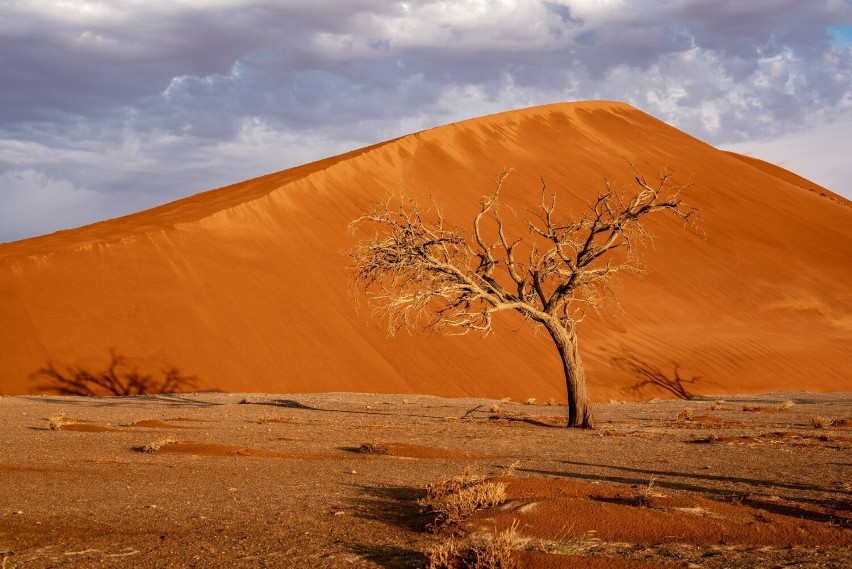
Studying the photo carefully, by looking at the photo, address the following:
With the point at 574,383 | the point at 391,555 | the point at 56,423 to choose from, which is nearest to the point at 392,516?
the point at 391,555

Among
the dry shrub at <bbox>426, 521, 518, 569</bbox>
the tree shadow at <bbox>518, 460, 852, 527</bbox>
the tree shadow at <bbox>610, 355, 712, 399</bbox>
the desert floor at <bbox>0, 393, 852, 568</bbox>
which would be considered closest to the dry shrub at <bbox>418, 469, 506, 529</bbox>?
the desert floor at <bbox>0, 393, 852, 568</bbox>

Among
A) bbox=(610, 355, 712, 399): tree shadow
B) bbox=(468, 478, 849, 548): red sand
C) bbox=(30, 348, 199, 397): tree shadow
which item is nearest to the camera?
bbox=(468, 478, 849, 548): red sand

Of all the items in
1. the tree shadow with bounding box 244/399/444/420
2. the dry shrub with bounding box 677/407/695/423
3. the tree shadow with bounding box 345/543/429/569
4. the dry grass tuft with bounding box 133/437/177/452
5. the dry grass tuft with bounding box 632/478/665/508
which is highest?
the tree shadow with bounding box 345/543/429/569

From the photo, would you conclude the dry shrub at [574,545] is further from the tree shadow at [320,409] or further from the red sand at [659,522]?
the tree shadow at [320,409]

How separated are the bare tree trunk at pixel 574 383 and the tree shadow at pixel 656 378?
1103 cm

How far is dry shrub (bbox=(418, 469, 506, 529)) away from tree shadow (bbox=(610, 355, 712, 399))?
63.7ft

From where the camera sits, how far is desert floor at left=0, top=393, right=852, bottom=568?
5.40 metres

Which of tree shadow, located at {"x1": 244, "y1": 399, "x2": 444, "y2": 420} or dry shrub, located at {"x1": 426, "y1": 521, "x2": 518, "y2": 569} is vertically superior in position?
dry shrub, located at {"x1": 426, "y1": 521, "x2": 518, "y2": 569}

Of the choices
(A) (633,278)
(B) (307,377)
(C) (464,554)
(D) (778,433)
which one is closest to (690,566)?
(C) (464,554)

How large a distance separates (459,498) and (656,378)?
2132cm

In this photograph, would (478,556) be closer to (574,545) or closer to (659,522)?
(574,545)

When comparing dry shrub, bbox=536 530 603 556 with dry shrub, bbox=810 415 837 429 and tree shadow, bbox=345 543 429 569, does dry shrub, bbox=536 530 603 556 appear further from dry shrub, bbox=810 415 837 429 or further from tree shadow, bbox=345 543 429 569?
dry shrub, bbox=810 415 837 429

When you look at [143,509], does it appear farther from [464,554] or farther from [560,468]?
[560,468]

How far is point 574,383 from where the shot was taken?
1475 cm
